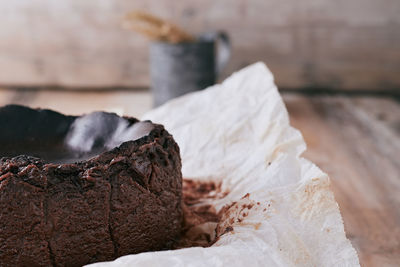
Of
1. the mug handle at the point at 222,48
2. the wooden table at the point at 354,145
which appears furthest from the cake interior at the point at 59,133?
the mug handle at the point at 222,48

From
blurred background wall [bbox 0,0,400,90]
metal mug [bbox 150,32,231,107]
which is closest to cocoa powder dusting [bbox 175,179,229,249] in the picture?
metal mug [bbox 150,32,231,107]

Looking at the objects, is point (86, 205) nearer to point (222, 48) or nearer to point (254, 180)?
point (254, 180)

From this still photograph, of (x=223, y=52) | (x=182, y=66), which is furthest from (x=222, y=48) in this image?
(x=182, y=66)

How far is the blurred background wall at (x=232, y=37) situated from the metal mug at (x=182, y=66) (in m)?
0.38

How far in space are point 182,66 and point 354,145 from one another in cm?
72

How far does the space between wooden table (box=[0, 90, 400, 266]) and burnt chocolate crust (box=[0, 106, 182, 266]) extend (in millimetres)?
467

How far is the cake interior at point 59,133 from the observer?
98 centimetres

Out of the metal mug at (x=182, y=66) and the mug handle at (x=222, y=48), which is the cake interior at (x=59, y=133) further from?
the mug handle at (x=222, y=48)

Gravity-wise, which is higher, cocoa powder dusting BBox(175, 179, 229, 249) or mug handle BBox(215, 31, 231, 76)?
mug handle BBox(215, 31, 231, 76)

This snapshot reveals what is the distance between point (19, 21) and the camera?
250cm

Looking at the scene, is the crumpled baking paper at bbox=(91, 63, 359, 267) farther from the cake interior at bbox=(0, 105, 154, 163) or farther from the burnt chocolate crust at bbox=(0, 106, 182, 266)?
the cake interior at bbox=(0, 105, 154, 163)

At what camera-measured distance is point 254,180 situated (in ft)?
3.63

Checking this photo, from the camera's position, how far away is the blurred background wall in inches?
94.2

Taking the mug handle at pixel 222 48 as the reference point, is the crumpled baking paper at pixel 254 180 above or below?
below
